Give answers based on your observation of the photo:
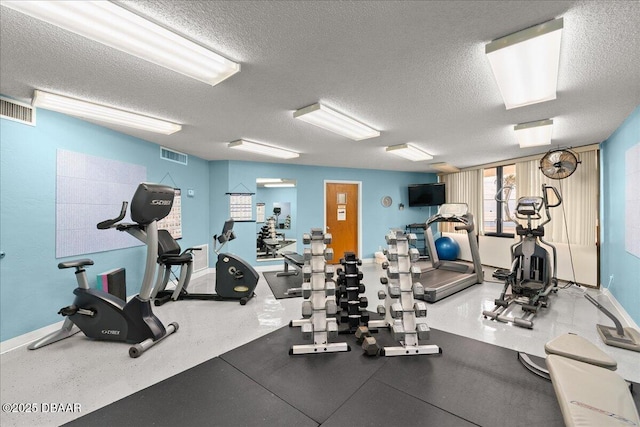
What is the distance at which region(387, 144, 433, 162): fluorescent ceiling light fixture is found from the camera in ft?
15.0

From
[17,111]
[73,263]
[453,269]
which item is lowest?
[453,269]

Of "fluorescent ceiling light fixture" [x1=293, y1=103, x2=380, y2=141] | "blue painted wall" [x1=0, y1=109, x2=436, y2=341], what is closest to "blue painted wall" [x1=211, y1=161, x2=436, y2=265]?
"blue painted wall" [x1=0, y1=109, x2=436, y2=341]

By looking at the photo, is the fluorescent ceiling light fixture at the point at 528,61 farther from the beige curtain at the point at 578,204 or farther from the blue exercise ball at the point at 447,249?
the blue exercise ball at the point at 447,249

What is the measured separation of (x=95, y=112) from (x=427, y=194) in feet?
23.2

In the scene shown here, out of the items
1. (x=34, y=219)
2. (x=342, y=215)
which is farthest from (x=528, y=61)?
(x=342, y=215)

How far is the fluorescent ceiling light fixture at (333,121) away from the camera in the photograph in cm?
286

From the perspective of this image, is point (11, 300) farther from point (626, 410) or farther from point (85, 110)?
point (626, 410)

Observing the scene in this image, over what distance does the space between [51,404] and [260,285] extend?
308 centimetres

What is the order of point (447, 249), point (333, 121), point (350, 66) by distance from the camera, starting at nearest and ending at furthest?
point (350, 66) → point (333, 121) → point (447, 249)

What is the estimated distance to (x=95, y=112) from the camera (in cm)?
285

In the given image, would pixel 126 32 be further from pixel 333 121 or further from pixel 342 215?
pixel 342 215

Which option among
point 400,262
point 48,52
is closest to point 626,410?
point 400,262

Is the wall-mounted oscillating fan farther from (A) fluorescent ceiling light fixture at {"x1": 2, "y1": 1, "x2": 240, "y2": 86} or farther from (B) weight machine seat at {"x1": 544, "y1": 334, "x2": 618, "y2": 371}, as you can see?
(A) fluorescent ceiling light fixture at {"x1": 2, "y1": 1, "x2": 240, "y2": 86}

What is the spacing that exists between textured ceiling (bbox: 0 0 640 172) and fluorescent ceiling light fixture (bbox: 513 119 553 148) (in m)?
0.12
